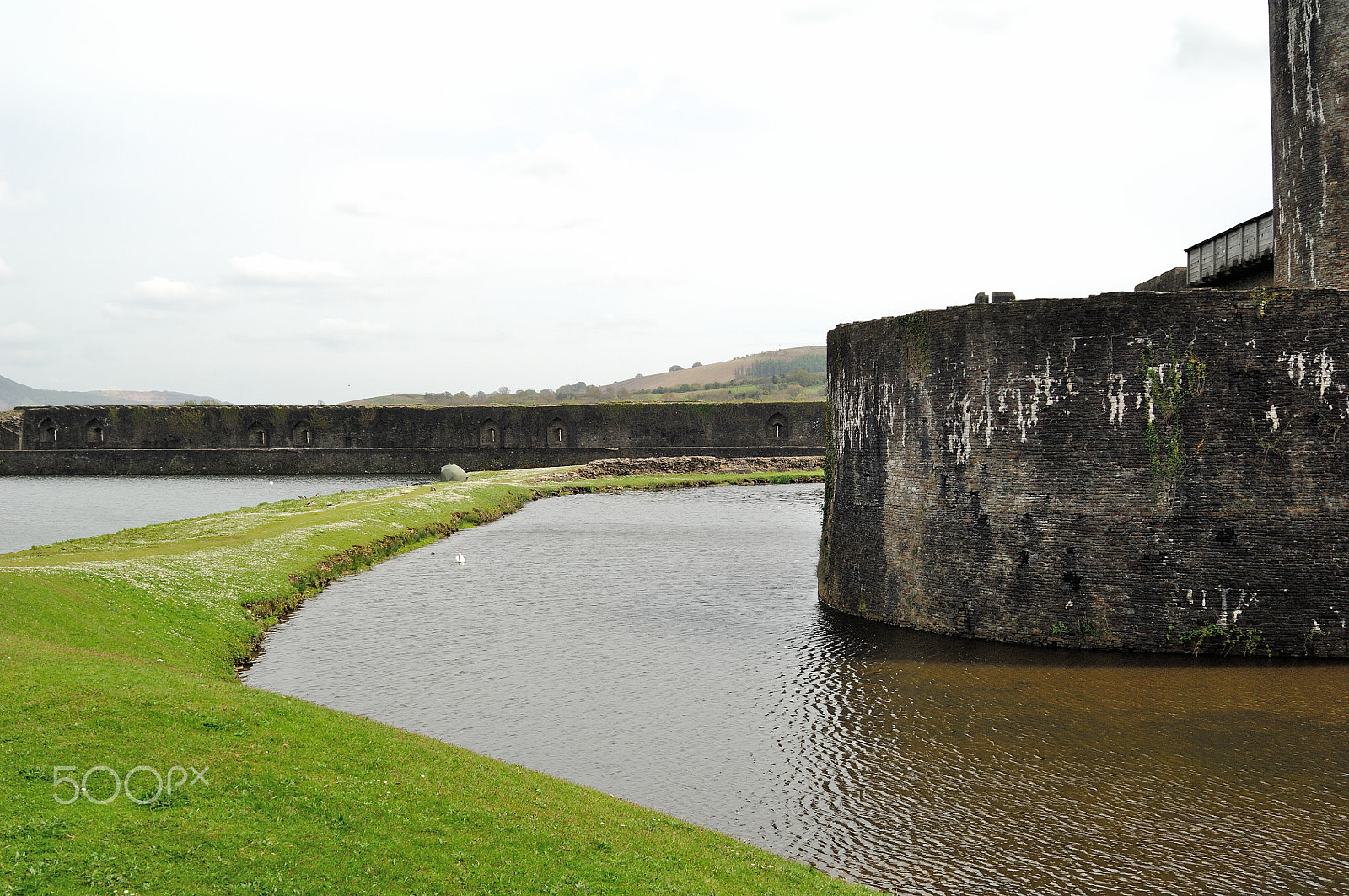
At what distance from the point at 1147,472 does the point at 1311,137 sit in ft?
25.3

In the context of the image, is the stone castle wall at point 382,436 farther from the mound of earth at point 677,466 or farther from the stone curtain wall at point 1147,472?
the stone curtain wall at point 1147,472

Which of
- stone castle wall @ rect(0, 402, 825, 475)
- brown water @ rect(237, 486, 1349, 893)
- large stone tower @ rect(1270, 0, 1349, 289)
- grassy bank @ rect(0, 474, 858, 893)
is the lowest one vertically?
brown water @ rect(237, 486, 1349, 893)

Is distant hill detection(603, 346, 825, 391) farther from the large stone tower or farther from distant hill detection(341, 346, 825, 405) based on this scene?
the large stone tower

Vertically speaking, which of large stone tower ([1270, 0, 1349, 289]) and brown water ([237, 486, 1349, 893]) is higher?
large stone tower ([1270, 0, 1349, 289])

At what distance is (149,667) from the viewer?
12.0 meters

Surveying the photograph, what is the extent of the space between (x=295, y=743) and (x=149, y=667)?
13.3 feet

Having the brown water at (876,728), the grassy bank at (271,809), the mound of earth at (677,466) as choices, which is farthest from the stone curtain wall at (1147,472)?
the mound of earth at (677,466)

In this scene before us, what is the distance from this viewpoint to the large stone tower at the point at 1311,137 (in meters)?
16.8

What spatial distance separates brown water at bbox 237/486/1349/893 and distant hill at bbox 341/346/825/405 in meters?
94.9

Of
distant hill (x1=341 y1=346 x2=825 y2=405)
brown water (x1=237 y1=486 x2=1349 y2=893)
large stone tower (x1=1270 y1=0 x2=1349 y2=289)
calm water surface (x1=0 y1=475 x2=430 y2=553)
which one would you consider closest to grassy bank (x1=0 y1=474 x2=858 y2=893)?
brown water (x1=237 y1=486 x2=1349 y2=893)

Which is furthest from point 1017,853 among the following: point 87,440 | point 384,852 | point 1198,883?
point 87,440

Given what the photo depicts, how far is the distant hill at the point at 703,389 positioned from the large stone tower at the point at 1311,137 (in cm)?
9371

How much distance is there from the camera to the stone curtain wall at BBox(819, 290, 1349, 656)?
45.6 feet

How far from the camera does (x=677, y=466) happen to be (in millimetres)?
56094
